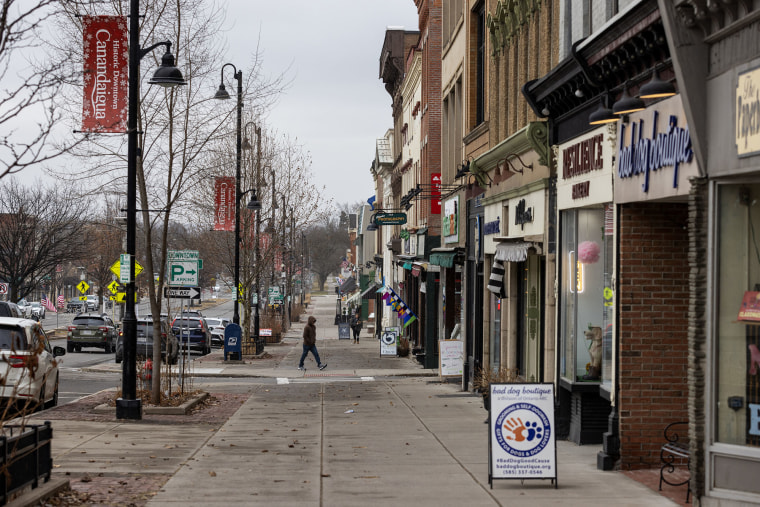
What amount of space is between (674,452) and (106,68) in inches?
408

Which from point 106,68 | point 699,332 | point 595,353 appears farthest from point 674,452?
point 106,68

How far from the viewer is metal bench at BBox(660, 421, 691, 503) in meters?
10.2

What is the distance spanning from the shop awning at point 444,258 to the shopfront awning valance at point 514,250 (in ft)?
22.7

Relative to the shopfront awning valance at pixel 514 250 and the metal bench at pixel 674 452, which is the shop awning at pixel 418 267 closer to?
the shopfront awning valance at pixel 514 250

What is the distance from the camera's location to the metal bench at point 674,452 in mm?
10180

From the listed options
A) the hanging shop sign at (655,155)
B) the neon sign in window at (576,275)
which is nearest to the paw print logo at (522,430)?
the hanging shop sign at (655,155)

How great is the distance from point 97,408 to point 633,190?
34.8ft

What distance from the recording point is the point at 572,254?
48.3ft

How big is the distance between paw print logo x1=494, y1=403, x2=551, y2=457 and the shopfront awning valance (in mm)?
6858

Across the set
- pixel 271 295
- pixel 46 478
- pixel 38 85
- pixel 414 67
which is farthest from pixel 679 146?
pixel 271 295

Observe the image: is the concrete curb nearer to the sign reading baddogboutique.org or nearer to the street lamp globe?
the sign reading baddogboutique.org

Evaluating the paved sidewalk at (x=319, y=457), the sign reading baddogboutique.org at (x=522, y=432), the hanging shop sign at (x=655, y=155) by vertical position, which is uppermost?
the hanging shop sign at (x=655, y=155)

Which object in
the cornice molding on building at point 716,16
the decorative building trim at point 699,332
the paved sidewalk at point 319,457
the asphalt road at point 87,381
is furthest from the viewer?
the asphalt road at point 87,381

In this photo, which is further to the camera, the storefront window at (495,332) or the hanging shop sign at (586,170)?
the storefront window at (495,332)
